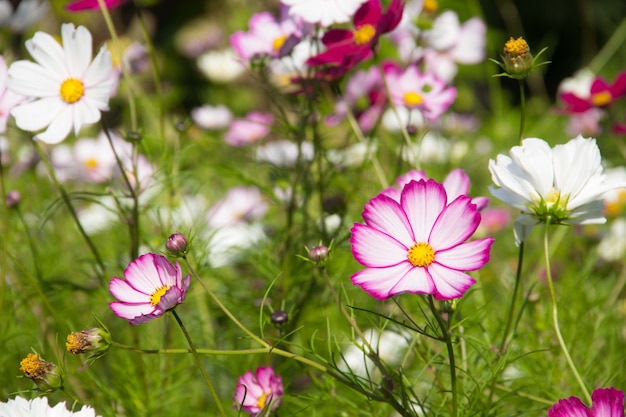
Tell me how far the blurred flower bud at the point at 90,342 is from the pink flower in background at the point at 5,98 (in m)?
0.31

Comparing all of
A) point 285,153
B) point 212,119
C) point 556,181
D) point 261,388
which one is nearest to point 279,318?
point 261,388

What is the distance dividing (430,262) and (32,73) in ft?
1.55

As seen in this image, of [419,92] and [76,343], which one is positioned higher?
[419,92]

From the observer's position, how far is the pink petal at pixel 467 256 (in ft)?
1.75

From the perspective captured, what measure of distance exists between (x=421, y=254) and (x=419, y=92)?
48 centimetres

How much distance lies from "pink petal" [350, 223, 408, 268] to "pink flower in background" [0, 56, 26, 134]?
421 millimetres

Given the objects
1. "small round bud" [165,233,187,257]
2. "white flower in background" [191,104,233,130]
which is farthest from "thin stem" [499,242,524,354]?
"white flower in background" [191,104,233,130]

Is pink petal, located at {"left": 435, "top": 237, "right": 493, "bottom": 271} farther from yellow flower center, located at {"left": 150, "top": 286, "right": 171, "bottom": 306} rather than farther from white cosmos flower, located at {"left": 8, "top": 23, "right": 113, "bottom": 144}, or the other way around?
white cosmos flower, located at {"left": 8, "top": 23, "right": 113, "bottom": 144}

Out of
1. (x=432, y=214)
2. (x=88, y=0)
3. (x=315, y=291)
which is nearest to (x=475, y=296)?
(x=315, y=291)

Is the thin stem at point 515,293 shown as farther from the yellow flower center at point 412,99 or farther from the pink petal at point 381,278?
the yellow flower center at point 412,99

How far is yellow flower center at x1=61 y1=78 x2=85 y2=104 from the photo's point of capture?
2.50 ft

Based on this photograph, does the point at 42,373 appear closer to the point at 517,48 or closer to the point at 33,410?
the point at 33,410

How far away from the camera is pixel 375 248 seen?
562 mm

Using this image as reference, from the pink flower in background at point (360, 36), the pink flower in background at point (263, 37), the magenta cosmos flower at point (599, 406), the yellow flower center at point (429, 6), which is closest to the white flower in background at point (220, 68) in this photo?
the yellow flower center at point (429, 6)
